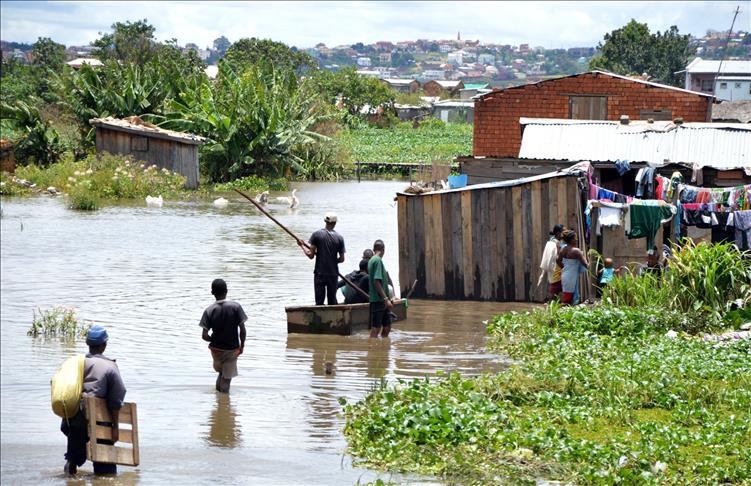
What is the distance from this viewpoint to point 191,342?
1487cm

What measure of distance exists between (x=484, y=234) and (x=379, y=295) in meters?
4.05

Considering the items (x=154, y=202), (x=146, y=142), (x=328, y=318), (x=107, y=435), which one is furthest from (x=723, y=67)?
(x=107, y=435)

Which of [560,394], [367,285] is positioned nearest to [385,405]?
[560,394]

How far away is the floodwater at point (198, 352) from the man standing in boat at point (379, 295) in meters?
0.23

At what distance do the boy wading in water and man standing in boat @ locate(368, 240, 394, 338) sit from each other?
10.6ft

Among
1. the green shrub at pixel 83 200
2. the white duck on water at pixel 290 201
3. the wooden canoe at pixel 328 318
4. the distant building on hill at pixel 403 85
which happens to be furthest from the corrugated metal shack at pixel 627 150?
the distant building on hill at pixel 403 85

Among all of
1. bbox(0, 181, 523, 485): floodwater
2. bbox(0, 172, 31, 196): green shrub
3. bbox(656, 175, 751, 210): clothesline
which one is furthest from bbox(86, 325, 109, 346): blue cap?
bbox(0, 172, 31, 196): green shrub

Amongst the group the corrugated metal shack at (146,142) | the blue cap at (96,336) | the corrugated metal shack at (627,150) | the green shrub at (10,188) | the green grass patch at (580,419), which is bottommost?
the green grass patch at (580,419)

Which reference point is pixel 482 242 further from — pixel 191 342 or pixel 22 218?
pixel 22 218

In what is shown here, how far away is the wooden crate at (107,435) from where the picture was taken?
8266 mm

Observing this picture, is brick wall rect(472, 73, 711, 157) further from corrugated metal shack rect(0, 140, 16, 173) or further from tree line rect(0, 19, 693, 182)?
corrugated metal shack rect(0, 140, 16, 173)

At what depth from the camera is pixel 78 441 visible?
28.0ft

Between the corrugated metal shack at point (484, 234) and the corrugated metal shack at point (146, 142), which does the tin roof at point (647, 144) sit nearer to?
the corrugated metal shack at point (484, 234)

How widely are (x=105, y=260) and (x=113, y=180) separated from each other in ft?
44.1
